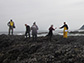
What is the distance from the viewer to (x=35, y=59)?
26.8 feet

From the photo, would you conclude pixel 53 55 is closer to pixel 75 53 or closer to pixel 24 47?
pixel 75 53

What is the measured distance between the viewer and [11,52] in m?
10.9

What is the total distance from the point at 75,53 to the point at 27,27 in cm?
846

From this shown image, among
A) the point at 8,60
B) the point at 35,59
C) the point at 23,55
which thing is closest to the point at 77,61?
the point at 35,59

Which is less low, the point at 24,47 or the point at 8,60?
the point at 24,47

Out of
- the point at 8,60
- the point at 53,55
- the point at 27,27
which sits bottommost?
the point at 8,60

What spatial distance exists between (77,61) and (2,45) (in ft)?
33.3

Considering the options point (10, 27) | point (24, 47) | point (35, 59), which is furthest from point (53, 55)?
point (10, 27)

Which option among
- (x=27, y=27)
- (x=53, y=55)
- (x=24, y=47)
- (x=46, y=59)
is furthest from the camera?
(x=27, y=27)

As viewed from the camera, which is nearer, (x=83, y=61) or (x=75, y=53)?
(x=83, y=61)

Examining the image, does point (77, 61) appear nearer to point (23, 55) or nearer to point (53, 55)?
point (53, 55)

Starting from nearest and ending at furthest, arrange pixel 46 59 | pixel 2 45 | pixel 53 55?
1. pixel 46 59
2. pixel 53 55
3. pixel 2 45

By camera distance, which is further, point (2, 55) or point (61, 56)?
point (2, 55)

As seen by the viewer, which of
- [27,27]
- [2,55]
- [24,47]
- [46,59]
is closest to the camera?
[46,59]
